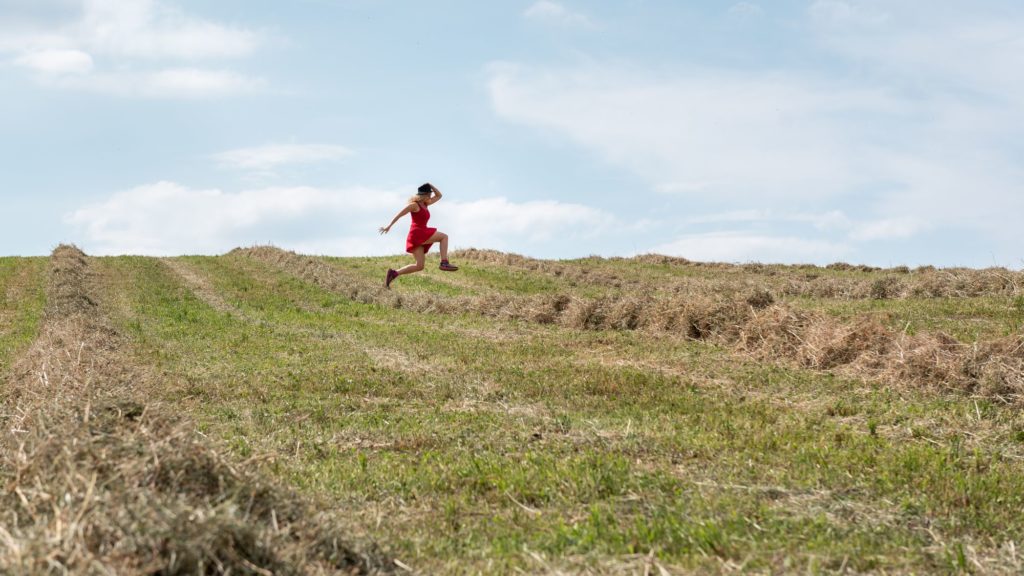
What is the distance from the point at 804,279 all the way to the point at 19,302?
78.7 feet

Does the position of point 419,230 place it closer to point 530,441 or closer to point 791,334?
point 791,334

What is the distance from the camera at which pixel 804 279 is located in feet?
92.6

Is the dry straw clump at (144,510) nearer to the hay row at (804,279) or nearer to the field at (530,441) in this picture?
the field at (530,441)

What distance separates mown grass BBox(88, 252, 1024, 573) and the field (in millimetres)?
37

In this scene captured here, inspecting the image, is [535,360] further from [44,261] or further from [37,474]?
[44,261]

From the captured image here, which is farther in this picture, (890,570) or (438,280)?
(438,280)

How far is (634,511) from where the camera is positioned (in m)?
6.15

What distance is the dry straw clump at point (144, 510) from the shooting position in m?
4.18

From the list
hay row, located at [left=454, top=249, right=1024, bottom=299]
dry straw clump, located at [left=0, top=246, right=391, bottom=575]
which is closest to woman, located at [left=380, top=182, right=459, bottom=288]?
hay row, located at [left=454, top=249, right=1024, bottom=299]

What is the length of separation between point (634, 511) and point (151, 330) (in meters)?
15.4

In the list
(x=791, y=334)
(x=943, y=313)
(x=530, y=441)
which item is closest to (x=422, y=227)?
(x=791, y=334)

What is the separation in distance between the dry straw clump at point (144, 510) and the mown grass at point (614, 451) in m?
0.85

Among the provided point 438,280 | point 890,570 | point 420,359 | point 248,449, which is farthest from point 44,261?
point 890,570

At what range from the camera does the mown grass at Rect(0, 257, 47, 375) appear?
1705cm
